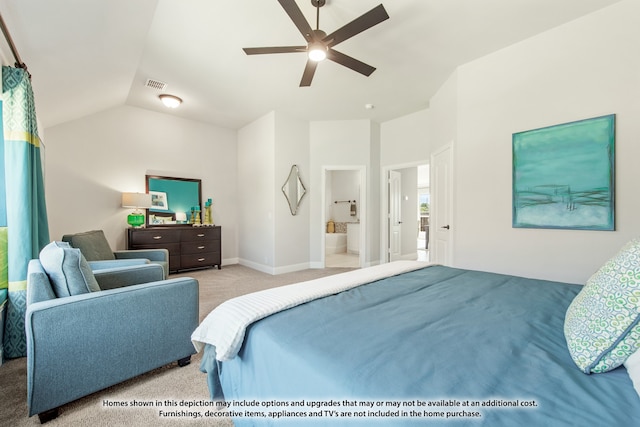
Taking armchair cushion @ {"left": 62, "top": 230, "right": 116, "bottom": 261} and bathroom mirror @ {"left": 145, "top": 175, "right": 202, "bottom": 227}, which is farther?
bathroom mirror @ {"left": 145, "top": 175, "right": 202, "bottom": 227}

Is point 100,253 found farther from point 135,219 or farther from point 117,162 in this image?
point 117,162

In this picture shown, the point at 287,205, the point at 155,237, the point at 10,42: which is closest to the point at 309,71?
the point at 10,42

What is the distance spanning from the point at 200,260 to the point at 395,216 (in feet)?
13.1

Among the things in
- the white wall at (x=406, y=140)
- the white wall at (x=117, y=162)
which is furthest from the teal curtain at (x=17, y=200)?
the white wall at (x=406, y=140)

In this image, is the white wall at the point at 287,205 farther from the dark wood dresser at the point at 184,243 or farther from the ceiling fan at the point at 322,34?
the ceiling fan at the point at 322,34

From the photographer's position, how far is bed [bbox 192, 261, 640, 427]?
25.4 inches

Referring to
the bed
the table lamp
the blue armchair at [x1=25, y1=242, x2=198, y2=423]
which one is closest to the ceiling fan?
the bed

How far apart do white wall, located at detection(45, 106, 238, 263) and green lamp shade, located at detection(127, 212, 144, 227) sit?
373 mm

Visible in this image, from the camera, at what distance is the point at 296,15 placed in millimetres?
1907

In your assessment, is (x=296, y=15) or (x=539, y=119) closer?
(x=296, y=15)

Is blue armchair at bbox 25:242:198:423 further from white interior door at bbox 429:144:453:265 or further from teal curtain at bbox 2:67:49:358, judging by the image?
white interior door at bbox 429:144:453:265

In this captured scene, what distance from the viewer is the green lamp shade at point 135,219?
418 centimetres

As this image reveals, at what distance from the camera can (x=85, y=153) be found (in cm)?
408

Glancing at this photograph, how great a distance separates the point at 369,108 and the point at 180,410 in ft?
14.7
